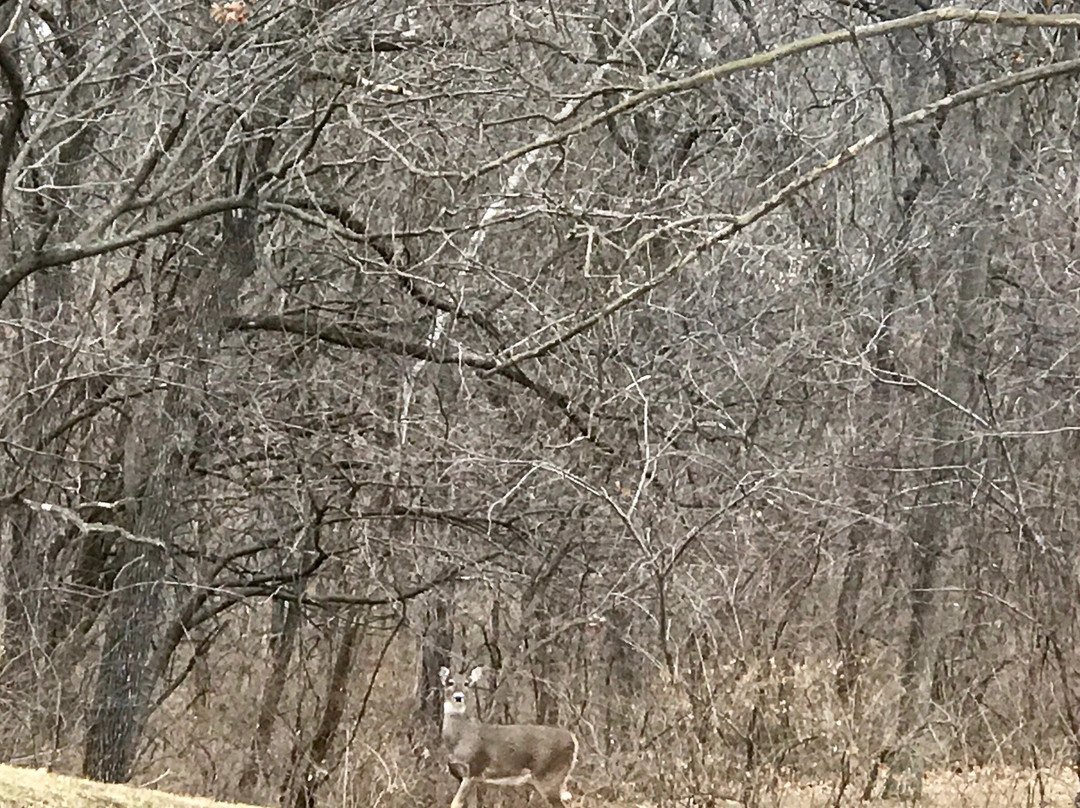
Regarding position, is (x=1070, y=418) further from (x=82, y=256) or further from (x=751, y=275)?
(x=82, y=256)

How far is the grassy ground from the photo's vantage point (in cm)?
474

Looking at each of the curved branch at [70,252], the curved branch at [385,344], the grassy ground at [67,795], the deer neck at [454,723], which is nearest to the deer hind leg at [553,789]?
the deer neck at [454,723]

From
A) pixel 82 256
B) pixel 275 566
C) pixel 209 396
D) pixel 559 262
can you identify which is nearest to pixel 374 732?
pixel 275 566

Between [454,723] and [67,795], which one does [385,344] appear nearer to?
[454,723]

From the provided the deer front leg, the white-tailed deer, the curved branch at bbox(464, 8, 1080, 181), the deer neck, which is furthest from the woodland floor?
the curved branch at bbox(464, 8, 1080, 181)

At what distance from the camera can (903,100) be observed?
515 inches

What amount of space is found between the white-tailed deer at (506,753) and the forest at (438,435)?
1.97 feet

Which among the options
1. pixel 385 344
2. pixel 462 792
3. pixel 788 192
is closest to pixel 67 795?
pixel 788 192

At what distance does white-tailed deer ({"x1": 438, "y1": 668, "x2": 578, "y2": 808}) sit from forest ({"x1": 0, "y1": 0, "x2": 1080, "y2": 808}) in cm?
60

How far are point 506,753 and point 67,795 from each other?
495 centimetres

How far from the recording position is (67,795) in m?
4.90

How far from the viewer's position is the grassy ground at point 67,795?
4.74m

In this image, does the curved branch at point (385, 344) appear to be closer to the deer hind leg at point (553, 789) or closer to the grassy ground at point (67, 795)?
the deer hind leg at point (553, 789)

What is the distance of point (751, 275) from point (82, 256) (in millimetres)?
5945
